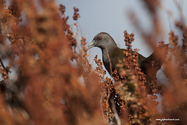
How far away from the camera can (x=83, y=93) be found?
1.72 meters

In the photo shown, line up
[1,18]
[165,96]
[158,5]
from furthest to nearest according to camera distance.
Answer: [1,18] → [165,96] → [158,5]

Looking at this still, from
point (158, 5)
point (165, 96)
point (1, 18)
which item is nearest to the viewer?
point (158, 5)

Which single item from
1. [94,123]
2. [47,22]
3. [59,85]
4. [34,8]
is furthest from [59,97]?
[34,8]

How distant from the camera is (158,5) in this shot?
1562 millimetres

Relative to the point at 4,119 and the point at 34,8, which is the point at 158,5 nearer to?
the point at 34,8

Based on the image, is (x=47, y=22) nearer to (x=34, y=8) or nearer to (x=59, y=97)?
(x=34, y=8)

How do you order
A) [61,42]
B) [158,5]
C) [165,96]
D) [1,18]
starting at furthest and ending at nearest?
[1,18] → [165,96] → [61,42] → [158,5]

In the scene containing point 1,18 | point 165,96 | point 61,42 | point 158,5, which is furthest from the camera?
point 1,18

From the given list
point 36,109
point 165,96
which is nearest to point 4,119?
point 36,109

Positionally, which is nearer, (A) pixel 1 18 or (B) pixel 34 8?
(B) pixel 34 8

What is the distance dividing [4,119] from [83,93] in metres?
0.72

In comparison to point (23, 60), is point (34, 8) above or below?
above

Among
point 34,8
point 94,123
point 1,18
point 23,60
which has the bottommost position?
point 94,123

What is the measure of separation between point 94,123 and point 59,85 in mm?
444
